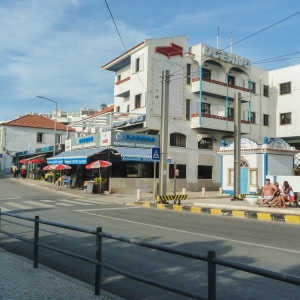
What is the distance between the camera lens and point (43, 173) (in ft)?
142

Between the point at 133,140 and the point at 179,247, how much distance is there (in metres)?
20.9

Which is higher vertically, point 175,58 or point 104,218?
point 175,58

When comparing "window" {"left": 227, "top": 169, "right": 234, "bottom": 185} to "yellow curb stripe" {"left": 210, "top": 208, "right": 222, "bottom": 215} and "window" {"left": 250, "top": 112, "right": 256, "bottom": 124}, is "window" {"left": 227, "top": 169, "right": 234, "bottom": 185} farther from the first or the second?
"yellow curb stripe" {"left": 210, "top": 208, "right": 222, "bottom": 215}

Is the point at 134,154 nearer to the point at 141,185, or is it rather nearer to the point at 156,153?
A: the point at 141,185

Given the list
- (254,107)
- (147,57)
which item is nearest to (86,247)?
(147,57)

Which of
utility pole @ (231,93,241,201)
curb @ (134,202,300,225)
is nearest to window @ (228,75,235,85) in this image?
utility pole @ (231,93,241,201)

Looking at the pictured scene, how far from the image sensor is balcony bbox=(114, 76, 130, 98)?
111 ft

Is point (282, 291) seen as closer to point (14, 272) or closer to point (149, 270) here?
point (149, 270)

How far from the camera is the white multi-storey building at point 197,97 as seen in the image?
104 feet

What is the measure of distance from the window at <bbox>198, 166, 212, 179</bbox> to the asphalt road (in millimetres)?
21507

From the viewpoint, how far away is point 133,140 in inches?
1136

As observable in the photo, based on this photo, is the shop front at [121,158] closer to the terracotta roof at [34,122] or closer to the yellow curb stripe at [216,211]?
the yellow curb stripe at [216,211]

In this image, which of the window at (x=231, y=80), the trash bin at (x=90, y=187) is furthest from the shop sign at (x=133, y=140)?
the window at (x=231, y=80)

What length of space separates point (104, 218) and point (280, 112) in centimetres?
2999
